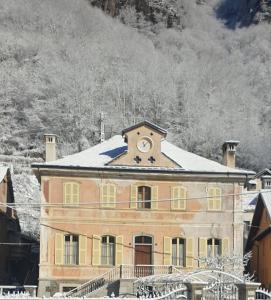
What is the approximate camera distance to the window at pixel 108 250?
131 feet

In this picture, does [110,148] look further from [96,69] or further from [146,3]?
[146,3]

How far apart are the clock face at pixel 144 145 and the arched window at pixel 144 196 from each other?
6.43 feet

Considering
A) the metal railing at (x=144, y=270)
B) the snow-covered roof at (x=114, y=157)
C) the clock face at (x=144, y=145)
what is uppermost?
the clock face at (x=144, y=145)

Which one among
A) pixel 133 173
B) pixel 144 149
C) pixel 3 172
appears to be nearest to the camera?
pixel 133 173

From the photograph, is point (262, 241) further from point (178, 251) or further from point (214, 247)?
point (178, 251)

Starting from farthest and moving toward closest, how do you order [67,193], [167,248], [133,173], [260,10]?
[260,10] → [133,173] → [167,248] → [67,193]

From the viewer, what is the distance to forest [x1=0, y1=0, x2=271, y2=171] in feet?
271

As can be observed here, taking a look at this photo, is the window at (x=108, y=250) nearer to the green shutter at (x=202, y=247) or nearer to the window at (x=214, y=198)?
the green shutter at (x=202, y=247)

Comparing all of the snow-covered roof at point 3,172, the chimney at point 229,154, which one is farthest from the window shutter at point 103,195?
the snow-covered roof at point 3,172

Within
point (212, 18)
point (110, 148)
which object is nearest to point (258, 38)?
point (212, 18)

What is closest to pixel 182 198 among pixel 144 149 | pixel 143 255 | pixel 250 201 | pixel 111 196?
pixel 144 149

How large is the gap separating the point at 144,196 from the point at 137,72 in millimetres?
64922

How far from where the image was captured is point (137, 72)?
343ft

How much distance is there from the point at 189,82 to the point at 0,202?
201 ft
